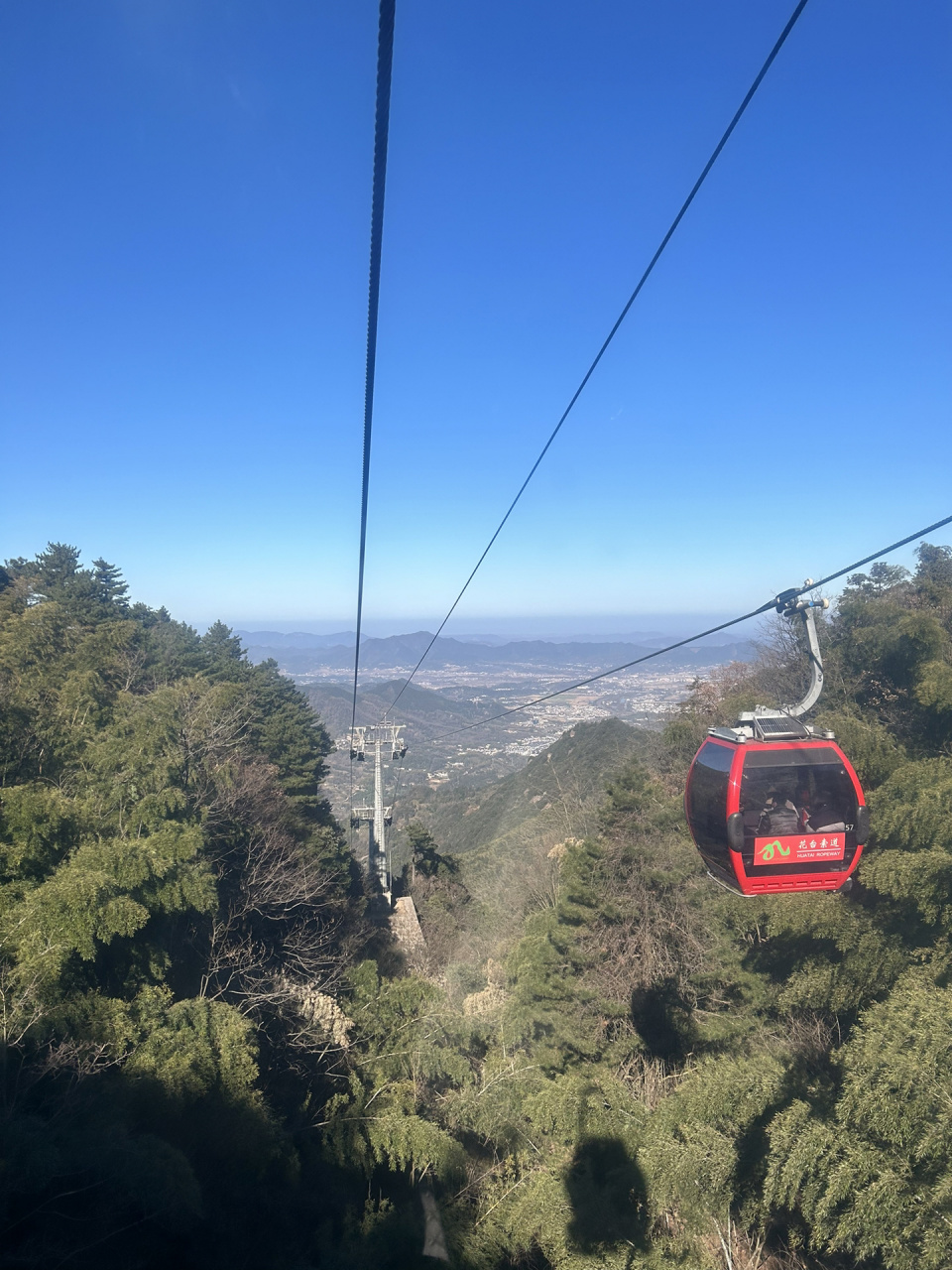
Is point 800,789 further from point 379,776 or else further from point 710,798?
point 379,776

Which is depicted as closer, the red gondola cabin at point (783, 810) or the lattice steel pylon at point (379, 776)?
the red gondola cabin at point (783, 810)

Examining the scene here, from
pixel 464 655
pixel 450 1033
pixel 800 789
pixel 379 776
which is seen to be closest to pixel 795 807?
pixel 800 789

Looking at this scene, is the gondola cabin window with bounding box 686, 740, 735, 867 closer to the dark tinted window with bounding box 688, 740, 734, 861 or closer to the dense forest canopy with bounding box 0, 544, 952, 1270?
the dark tinted window with bounding box 688, 740, 734, 861

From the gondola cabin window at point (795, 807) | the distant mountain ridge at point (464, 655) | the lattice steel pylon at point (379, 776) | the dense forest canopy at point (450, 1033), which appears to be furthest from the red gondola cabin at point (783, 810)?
the distant mountain ridge at point (464, 655)

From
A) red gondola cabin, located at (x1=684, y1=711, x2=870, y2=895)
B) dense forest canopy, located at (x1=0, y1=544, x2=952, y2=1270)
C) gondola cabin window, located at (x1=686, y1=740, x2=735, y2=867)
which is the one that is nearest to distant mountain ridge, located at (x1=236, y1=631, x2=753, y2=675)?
dense forest canopy, located at (x1=0, y1=544, x2=952, y2=1270)

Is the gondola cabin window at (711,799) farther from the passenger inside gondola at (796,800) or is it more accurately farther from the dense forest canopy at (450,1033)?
the dense forest canopy at (450,1033)
